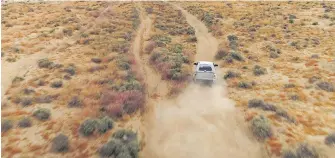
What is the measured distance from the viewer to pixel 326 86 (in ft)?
71.8

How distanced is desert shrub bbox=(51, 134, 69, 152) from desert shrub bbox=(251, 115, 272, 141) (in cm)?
1156

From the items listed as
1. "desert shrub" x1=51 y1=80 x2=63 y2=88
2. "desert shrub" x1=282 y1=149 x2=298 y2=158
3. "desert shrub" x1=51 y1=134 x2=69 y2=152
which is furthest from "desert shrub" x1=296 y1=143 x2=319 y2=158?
"desert shrub" x1=51 y1=80 x2=63 y2=88

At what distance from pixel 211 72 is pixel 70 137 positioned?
42.6 feet

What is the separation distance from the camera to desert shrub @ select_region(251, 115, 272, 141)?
616 inches

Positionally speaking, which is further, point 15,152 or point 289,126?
point 289,126

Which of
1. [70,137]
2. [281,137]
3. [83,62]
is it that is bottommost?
[281,137]

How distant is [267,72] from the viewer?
25484mm

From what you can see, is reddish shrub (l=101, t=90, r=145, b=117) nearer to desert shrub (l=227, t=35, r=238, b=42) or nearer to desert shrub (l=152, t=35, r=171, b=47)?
desert shrub (l=152, t=35, r=171, b=47)

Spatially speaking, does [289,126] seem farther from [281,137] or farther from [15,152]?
[15,152]

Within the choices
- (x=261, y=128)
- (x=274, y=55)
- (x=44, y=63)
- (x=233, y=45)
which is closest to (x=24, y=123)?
(x=44, y=63)

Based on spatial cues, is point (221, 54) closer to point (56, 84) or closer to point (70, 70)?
point (70, 70)

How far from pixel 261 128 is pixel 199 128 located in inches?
156

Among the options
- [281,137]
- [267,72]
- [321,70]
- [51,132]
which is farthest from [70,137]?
[321,70]

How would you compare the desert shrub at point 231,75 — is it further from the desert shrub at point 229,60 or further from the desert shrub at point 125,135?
the desert shrub at point 125,135
